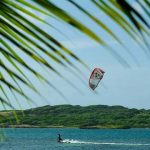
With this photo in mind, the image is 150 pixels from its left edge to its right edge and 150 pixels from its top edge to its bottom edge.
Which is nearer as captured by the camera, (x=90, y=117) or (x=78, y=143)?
(x=78, y=143)

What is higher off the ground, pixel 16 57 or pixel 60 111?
pixel 60 111

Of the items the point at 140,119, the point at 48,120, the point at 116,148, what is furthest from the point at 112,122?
the point at 116,148

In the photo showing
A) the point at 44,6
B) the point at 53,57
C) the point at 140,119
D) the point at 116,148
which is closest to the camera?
the point at 44,6

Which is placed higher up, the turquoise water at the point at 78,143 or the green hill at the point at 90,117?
the green hill at the point at 90,117

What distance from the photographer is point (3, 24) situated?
1032mm

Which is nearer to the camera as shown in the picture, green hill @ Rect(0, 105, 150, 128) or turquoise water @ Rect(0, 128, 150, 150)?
turquoise water @ Rect(0, 128, 150, 150)

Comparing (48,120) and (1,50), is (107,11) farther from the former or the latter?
(48,120)

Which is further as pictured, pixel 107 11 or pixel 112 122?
pixel 112 122

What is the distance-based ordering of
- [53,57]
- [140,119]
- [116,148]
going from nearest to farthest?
[53,57]
[116,148]
[140,119]

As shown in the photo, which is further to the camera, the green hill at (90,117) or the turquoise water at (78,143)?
the green hill at (90,117)

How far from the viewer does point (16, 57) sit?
3.55ft

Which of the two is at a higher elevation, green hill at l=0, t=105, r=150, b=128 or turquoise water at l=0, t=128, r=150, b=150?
green hill at l=0, t=105, r=150, b=128

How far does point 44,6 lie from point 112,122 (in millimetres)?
179754

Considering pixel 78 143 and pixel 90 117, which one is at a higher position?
pixel 90 117
